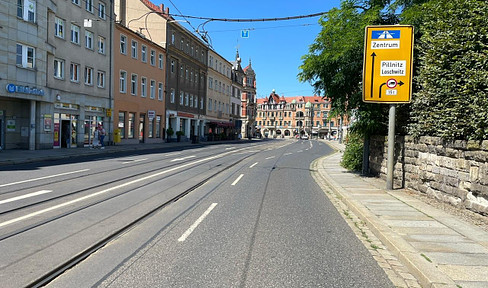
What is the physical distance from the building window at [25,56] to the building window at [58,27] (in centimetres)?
327

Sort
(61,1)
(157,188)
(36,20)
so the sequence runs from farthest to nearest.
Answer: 1. (61,1)
2. (36,20)
3. (157,188)

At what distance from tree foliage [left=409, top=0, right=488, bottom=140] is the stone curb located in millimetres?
2585

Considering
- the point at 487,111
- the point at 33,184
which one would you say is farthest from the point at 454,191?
the point at 33,184

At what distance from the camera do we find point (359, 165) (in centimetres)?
1606

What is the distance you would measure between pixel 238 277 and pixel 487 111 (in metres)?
5.47

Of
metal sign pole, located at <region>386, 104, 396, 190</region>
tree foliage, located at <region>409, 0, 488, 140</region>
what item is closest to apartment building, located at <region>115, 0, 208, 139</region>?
metal sign pole, located at <region>386, 104, 396, 190</region>

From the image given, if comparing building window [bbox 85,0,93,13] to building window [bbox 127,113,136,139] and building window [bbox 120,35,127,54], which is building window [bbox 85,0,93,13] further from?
building window [bbox 127,113,136,139]

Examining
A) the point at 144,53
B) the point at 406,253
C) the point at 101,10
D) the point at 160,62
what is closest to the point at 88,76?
the point at 101,10

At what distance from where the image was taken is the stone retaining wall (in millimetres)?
7066

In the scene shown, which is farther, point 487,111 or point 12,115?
point 12,115

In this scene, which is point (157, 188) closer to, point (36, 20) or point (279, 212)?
point (279, 212)

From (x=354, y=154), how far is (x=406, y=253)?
463 inches

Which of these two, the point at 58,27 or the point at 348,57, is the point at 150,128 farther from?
the point at 348,57

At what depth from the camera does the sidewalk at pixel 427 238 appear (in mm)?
4258
